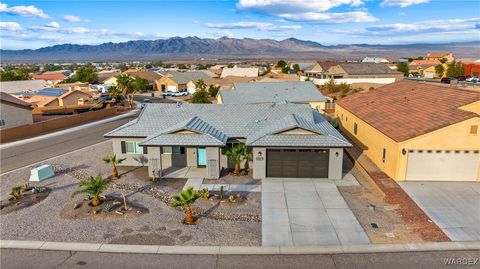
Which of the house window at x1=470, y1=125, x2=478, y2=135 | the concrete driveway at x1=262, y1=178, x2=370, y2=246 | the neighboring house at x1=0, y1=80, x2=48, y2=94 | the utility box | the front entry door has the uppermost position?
the house window at x1=470, y1=125, x2=478, y2=135

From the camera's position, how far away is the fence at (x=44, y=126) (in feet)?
118

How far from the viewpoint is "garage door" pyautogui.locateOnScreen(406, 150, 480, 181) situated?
22.0 m

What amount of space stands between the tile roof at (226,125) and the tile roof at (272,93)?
→ 17318 mm

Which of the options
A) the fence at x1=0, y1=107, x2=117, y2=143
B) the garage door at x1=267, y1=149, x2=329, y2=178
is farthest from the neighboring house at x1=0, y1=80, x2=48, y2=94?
the garage door at x1=267, y1=149, x2=329, y2=178

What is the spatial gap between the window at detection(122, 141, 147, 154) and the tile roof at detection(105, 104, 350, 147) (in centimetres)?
85

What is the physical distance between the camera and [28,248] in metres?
15.3

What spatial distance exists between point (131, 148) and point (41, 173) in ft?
20.4

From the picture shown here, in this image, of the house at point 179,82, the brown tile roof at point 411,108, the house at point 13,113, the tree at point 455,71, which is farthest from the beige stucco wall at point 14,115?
the tree at point 455,71

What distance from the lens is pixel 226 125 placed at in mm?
26359

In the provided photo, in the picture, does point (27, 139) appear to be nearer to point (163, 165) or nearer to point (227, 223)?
point (163, 165)

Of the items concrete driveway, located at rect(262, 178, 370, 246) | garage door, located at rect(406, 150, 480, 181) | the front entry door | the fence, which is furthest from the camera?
the fence

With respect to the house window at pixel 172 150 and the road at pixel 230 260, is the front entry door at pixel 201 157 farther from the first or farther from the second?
the road at pixel 230 260

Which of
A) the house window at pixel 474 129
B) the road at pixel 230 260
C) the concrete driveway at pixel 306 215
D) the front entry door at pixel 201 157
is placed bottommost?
the road at pixel 230 260

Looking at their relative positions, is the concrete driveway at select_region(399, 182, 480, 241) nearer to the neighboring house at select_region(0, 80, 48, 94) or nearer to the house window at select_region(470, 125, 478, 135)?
the house window at select_region(470, 125, 478, 135)
